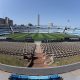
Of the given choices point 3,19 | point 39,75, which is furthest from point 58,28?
point 39,75

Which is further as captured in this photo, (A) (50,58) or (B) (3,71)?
(A) (50,58)

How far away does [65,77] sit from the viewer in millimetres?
21141

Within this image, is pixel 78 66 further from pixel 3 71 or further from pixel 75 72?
pixel 3 71

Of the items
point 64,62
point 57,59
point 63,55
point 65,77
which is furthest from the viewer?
point 63,55

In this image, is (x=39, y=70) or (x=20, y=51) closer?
(x=39, y=70)

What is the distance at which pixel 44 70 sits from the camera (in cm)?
2194

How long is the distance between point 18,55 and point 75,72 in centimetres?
1145

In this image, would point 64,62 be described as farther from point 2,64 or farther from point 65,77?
point 2,64

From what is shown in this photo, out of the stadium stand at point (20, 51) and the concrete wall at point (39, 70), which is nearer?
the concrete wall at point (39, 70)

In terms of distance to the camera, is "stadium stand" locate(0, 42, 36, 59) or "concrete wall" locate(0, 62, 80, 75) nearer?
"concrete wall" locate(0, 62, 80, 75)

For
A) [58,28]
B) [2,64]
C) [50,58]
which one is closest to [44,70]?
[2,64]

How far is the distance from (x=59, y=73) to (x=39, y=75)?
2406mm

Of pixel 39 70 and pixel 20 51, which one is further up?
pixel 39 70

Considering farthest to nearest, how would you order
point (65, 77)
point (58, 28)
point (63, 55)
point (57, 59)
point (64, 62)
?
point (58, 28) < point (63, 55) < point (57, 59) < point (64, 62) < point (65, 77)
